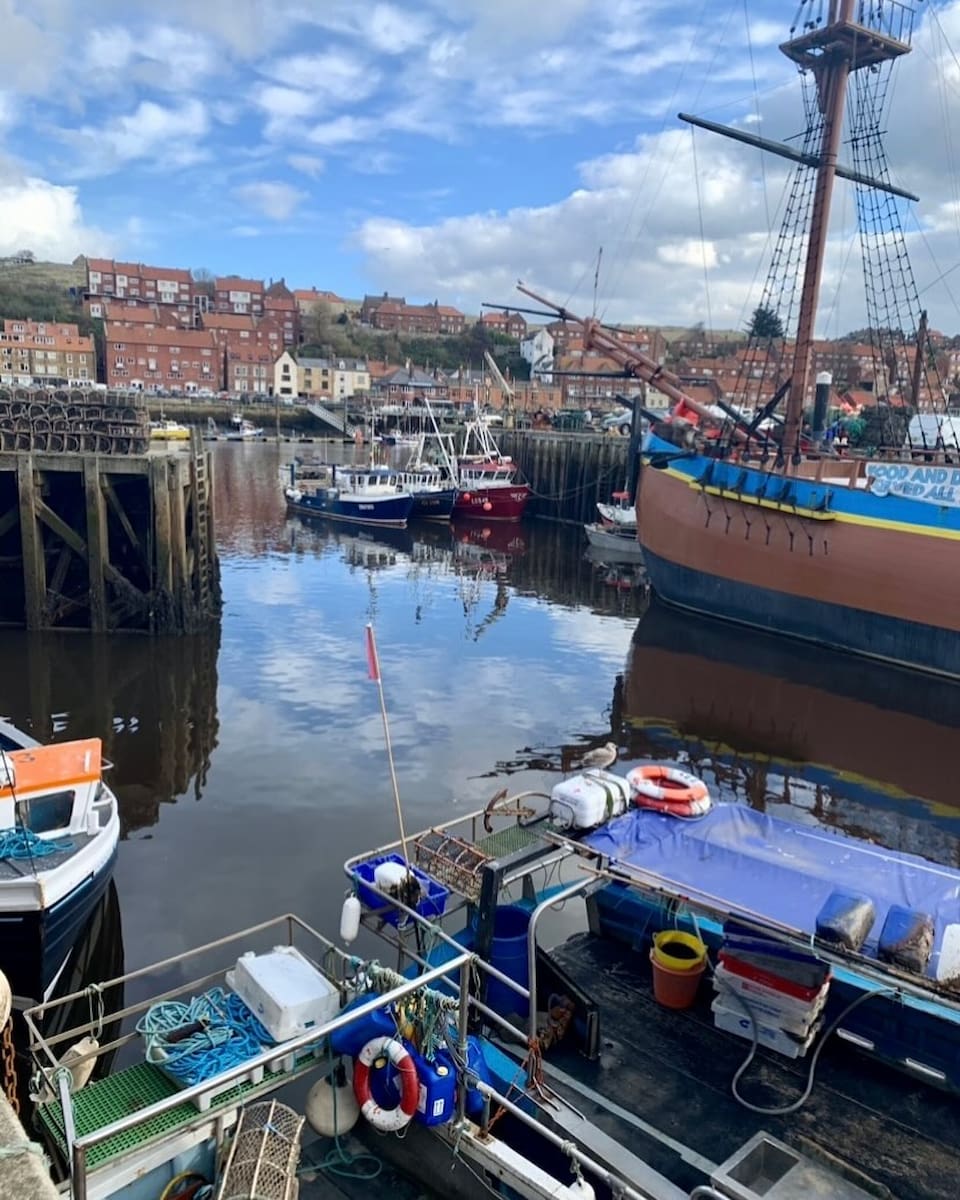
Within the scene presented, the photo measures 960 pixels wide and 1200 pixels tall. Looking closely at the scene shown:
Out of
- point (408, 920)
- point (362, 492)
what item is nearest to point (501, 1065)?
point (408, 920)

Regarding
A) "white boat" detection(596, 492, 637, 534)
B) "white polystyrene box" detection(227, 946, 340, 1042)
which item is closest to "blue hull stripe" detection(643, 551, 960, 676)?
"white boat" detection(596, 492, 637, 534)

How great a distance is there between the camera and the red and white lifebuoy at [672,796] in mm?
6996

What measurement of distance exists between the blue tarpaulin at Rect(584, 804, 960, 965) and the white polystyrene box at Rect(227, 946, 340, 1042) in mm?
2223

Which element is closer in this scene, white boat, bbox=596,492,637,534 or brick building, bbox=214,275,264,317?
white boat, bbox=596,492,637,534

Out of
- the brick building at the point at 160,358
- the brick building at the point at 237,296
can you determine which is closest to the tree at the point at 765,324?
the brick building at the point at 160,358

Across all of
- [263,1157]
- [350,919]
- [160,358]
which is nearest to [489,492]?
[350,919]

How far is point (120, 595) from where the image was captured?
853 inches

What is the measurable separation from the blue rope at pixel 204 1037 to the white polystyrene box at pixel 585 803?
8.55ft

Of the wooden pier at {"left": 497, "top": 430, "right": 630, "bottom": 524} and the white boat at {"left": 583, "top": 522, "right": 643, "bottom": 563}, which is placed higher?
the wooden pier at {"left": 497, "top": 430, "right": 630, "bottom": 524}

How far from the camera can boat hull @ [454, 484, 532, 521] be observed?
47281 mm

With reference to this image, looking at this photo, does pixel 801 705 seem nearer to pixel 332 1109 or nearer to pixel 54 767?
pixel 54 767

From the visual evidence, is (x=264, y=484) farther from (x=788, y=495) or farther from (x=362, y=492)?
(x=788, y=495)

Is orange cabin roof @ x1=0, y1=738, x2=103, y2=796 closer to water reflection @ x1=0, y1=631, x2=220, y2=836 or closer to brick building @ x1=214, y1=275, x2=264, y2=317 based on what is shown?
water reflection @ x1=0, y1=631, x2=220, y2=836

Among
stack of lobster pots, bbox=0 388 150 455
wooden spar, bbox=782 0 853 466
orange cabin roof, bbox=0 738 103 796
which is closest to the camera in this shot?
orange cabin roof, bbox=0 738 103 796
